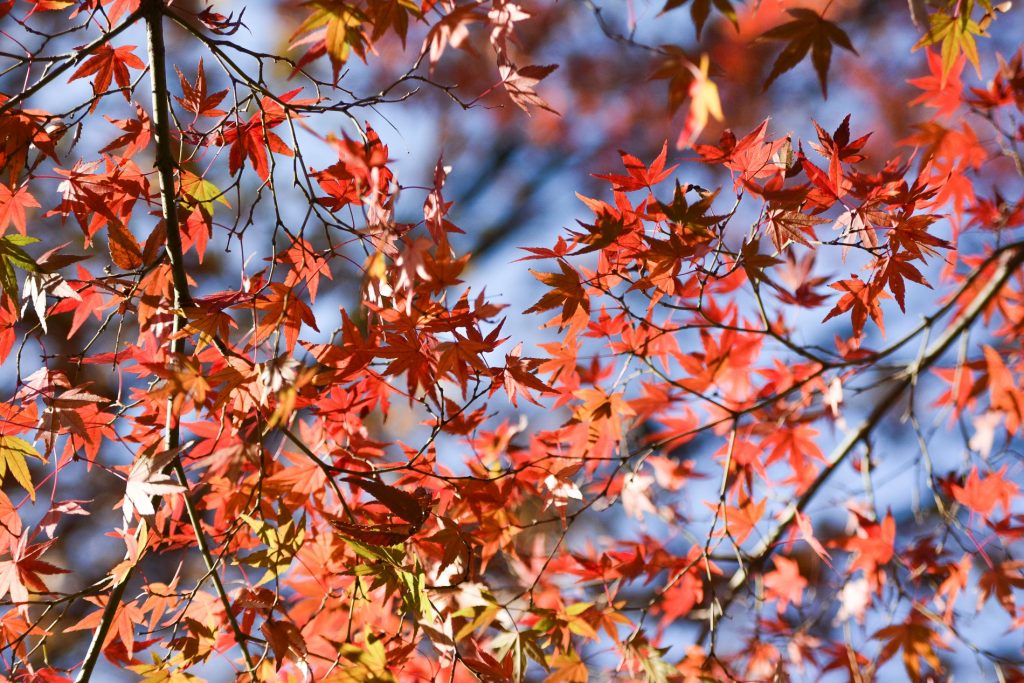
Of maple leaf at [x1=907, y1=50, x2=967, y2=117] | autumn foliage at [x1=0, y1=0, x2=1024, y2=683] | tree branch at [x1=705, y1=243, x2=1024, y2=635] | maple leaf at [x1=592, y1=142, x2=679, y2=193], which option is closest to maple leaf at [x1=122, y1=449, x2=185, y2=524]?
autumn foliage at [x1=0, y1=0, x2=1024, y2=683]

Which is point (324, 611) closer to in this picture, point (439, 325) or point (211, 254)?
point (439, 325)

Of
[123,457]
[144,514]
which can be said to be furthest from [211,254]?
[144,514]

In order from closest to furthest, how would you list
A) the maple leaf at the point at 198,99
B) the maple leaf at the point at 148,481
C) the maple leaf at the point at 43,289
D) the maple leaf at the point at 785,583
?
1. the maple leaf at the point at 148,481
2. the maple leaf at the point at 43,289
3. the maple leaf at the point at 198,99
4. the maple leaf at the point at 785,583

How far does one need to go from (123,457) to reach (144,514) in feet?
12.3

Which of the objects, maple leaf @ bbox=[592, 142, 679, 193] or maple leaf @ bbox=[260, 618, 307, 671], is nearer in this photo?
maple leaf @ bbox=[260, 618, 307, 671]

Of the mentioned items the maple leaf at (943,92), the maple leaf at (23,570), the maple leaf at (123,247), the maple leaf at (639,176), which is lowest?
the maple leaf at (23,570)

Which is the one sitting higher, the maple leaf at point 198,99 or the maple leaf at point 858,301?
the maple leaf at point 198,99

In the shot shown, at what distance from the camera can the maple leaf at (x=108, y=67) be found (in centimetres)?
136

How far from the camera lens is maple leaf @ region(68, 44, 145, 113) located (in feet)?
4.45

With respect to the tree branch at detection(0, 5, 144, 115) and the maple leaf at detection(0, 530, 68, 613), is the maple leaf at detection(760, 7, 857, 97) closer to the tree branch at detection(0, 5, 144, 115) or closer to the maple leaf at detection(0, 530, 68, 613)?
the tree branch at detection(0, 5, 144, 115)

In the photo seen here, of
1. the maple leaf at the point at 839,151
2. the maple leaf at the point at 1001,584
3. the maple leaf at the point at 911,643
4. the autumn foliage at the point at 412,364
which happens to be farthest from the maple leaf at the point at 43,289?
the maple leaf at the point at 1001,584

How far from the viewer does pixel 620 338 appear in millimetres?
1731

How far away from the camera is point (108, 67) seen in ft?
4.54

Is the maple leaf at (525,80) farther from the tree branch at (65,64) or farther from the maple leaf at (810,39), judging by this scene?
the tree branch at (65,64)
